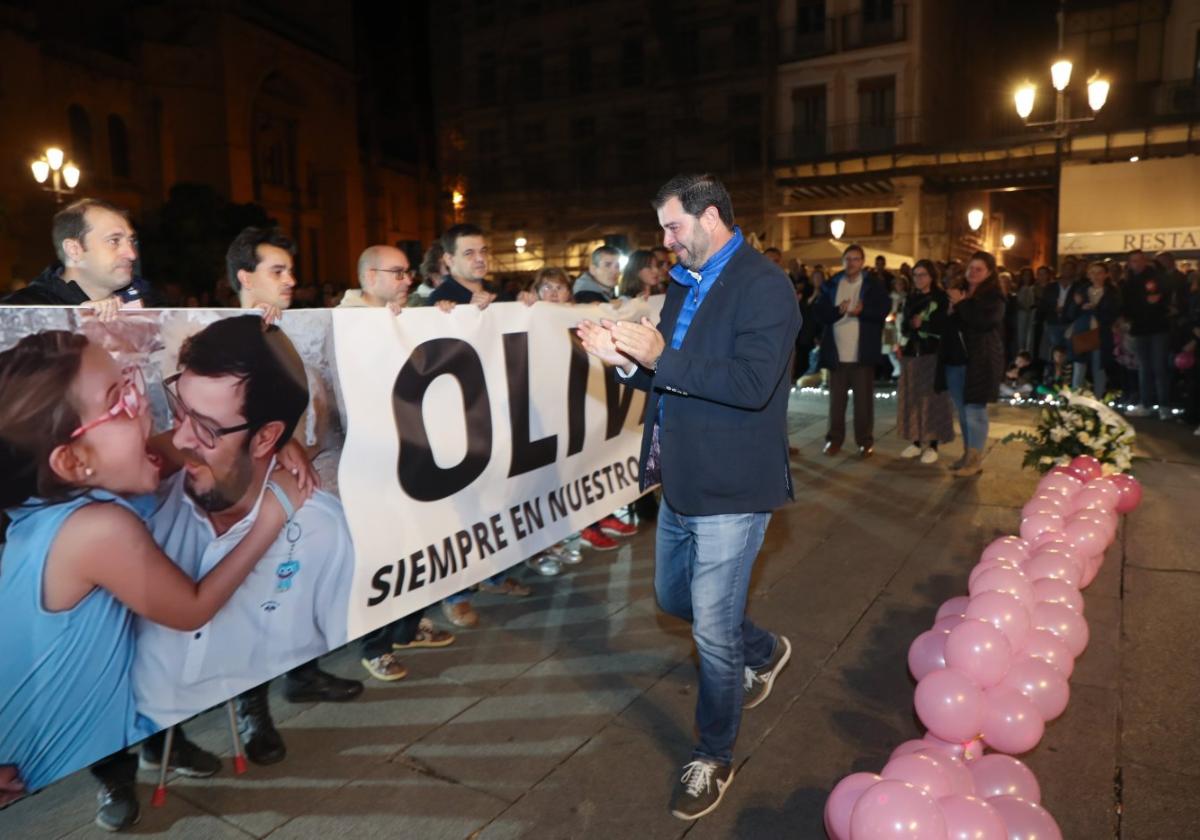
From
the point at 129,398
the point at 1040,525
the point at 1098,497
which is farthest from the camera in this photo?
the point at 1098,497

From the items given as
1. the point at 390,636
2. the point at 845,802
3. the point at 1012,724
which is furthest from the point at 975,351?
the point at 845,802

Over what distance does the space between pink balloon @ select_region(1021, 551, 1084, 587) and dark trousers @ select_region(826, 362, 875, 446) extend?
14.5ft

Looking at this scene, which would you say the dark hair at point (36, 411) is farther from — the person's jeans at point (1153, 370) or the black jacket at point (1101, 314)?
the black jacket at point (1101, 314)

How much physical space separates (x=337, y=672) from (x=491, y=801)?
1.39 meters

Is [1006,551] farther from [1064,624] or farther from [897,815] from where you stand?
[897,815]

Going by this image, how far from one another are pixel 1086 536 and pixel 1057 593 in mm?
1000

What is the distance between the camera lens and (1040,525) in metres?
4.68

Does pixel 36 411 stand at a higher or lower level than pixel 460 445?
higher

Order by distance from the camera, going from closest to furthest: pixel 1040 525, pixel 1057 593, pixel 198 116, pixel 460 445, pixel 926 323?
pixel 1057 593
pixel 460 445
pixel 1040 525
pixel 926 323
pixel 198 116

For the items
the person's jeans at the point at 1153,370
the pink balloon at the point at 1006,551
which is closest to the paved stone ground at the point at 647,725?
the pink balloon at the point at 1006,551

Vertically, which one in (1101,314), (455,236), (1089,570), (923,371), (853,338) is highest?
(455,236)

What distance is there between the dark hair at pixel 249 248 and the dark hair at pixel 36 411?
124 cm

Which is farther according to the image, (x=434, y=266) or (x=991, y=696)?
(x=434, y=266)

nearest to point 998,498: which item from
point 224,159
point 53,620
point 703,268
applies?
point 703,268
